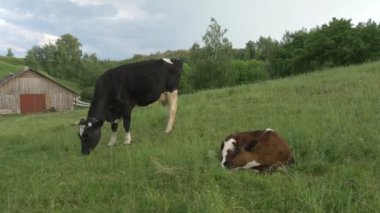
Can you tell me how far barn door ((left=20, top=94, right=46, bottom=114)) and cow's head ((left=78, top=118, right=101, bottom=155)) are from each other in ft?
147

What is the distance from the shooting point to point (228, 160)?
7.09 m

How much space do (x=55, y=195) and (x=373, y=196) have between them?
4169 millimetres

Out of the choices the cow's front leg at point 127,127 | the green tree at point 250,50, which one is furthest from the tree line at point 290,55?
the green tree at point 250,50

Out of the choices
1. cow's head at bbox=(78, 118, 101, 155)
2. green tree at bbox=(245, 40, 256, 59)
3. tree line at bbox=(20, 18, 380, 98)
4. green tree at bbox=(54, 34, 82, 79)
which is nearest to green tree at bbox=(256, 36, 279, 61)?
green tree at bbox=(245, 40, 256, 59)

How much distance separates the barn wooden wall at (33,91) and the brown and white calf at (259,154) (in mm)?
48564

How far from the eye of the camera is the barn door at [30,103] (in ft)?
170

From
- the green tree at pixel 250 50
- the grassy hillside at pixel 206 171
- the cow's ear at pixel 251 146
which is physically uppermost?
the green tree at pixel 250 50

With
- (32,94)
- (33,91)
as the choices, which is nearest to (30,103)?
(32,94)

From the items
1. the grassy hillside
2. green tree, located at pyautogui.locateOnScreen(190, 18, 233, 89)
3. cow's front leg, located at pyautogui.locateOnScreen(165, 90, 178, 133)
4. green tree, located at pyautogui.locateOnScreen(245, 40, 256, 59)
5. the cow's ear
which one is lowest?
the grassy hillside

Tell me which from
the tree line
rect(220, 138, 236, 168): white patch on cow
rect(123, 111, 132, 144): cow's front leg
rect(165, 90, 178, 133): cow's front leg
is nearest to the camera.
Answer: rect(220, 138, 236, 168): white patch on cow

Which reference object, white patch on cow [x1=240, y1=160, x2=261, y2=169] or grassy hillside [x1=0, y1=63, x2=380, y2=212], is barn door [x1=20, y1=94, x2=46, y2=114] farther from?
white patch on cow [x1=240, y1=160, x2=261, y2=169]

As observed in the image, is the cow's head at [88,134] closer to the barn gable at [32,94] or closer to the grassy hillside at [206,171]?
the grassy hillside at [206,171]

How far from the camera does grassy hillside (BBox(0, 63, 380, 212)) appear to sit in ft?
17.4

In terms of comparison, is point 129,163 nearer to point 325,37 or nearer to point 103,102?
point 103,102
